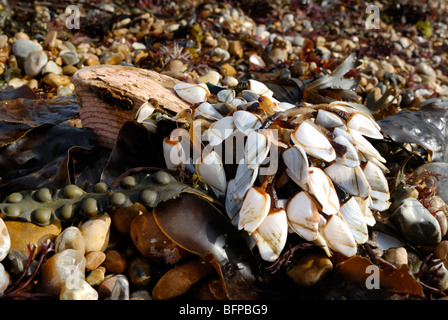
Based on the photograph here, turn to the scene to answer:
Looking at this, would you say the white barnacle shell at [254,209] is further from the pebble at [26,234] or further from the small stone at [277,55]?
the small stone at [277,55]

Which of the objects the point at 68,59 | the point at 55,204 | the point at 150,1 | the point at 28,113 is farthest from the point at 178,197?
the point at 150,1

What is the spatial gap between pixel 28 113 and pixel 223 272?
4.45 feet

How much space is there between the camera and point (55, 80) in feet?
8.11

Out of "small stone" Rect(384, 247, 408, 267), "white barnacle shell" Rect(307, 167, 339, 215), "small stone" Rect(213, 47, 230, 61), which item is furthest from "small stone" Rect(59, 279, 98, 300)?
"small stone" Rect(213, 47, 230, 61)

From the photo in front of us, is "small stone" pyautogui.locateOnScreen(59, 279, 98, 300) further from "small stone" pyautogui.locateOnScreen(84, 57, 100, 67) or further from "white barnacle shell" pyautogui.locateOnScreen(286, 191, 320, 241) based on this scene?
"small stone" pyautogui.locateOnScreen(84, 57, 100, 67)

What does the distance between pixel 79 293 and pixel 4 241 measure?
0.29 meters

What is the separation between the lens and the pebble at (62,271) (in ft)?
3.42

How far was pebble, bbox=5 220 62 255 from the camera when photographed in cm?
112

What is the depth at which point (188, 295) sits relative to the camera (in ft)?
3.69

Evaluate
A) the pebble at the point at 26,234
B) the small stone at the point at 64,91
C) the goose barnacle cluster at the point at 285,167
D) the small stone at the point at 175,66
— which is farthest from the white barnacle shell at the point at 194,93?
the small stone at the point at 64,91

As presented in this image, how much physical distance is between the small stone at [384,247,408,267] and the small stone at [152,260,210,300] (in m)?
0.64

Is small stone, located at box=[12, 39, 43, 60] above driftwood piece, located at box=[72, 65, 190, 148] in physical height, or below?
below

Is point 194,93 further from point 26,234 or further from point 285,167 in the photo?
point 26,234

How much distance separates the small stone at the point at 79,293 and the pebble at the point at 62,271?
0.6 inches
